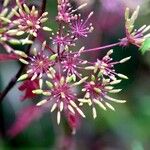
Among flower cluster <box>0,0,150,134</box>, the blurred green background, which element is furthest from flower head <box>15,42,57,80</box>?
the blurred green background

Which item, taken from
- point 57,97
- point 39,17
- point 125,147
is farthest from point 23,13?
point 125,147

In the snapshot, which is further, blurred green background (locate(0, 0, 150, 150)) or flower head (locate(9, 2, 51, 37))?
blurred green background (locate(0, 0, 150, 150))

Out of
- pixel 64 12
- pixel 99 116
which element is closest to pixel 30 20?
pixel 64 12

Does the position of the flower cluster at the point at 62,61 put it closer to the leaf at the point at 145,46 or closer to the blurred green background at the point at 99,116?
the leaf at the point at 145,46

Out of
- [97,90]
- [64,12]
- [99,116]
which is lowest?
[99,116]

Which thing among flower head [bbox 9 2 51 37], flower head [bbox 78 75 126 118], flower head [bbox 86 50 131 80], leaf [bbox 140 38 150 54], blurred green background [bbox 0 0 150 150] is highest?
flower head [bbox 9 2 51 37]

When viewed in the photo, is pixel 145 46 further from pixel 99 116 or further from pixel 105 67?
pixel 99 116

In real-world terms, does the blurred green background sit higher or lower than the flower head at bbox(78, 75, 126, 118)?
lower

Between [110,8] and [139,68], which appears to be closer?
[110,8]

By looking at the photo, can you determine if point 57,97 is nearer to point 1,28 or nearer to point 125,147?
point 1,28

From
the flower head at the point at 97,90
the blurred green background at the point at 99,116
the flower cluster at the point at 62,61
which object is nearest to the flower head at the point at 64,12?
the flower cluster at the point at 62,61

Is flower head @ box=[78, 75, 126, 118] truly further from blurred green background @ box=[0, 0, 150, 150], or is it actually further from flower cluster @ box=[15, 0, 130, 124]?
blurred green background @ box=[0, 0, 150, 150]
